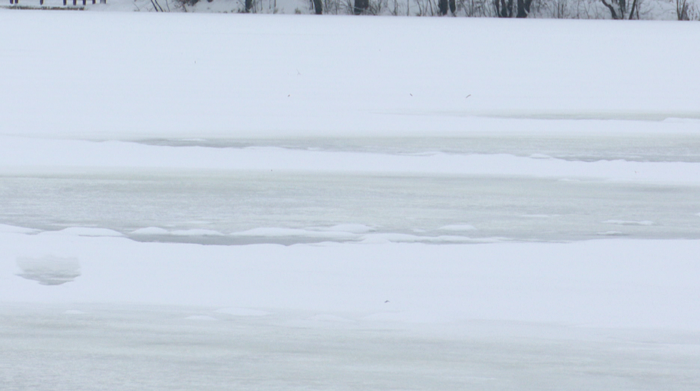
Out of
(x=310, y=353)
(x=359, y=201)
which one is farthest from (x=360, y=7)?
(x=310, y=353)

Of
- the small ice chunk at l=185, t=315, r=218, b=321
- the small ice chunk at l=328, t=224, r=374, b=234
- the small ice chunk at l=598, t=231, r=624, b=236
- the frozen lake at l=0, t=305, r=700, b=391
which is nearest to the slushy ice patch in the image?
the frozen lake at l=0, t=305, r=700, b=391

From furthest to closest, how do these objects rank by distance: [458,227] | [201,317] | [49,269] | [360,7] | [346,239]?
1. [360,7]
2. [458,227]
3. [346,239]
4. [49,269]
5. [201,317]

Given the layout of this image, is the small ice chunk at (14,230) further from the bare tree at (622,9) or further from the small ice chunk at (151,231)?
the bare tree at (622,9)

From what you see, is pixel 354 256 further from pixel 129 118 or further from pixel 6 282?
pixel 129 118

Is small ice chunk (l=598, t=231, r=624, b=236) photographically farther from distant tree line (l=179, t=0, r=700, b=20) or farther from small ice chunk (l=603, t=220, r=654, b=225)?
distant tree line (l=179, t=0, r=700, b=20)

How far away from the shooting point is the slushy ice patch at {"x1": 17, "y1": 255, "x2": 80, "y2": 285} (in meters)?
3.47

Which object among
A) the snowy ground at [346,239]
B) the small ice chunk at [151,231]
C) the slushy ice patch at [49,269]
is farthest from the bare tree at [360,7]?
the slushy ice patch at [49,269]

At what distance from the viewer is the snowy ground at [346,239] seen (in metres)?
2.78

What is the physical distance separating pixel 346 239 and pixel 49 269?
100 cm

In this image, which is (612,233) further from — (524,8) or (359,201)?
(524,8)

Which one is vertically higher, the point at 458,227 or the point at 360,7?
the point at 360,7

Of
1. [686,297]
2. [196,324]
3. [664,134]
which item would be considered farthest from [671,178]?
[196,324]

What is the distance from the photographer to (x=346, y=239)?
4.04 metres

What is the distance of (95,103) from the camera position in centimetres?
833
